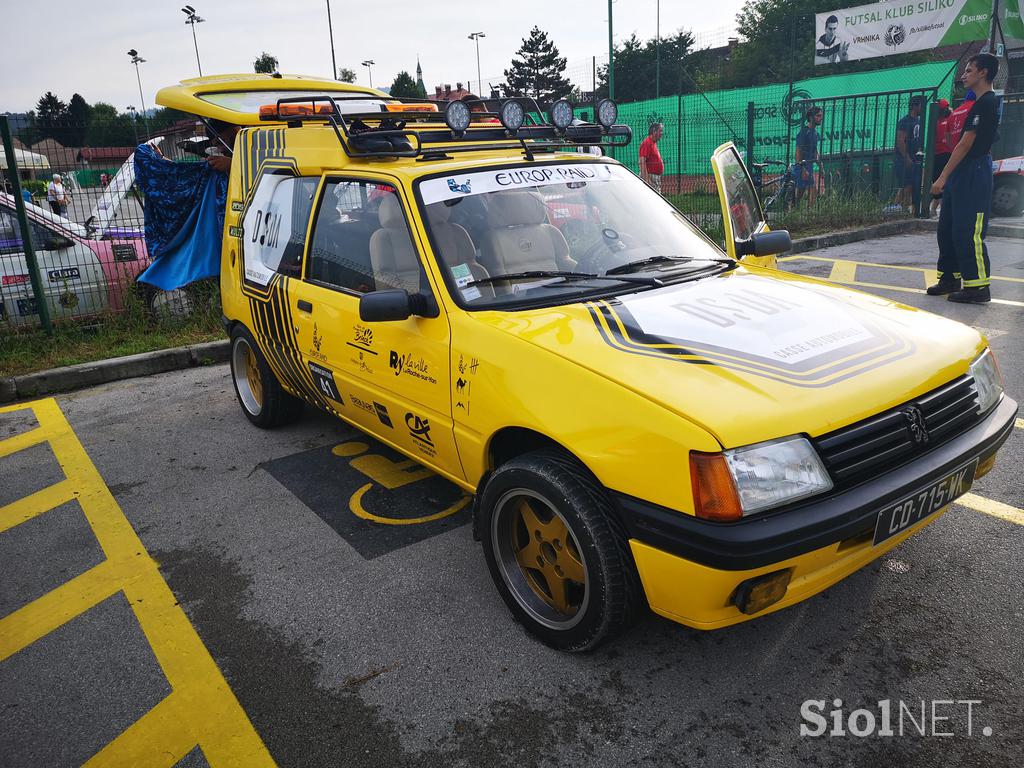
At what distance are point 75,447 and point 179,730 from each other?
10.9 feet

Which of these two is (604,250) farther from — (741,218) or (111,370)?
(111,370)

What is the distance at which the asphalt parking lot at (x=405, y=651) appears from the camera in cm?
227

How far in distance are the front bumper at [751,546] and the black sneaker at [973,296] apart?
19.2 ft

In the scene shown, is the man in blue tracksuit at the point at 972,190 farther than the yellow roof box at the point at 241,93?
Yes

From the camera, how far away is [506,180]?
3.40 metres

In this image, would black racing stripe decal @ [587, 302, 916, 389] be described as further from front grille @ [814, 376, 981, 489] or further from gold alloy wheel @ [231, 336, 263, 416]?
gold alloy wheel @ [231, 336, 263, 416]

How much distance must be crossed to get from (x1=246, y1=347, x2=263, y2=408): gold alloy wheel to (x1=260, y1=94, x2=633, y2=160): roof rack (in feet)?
5.21

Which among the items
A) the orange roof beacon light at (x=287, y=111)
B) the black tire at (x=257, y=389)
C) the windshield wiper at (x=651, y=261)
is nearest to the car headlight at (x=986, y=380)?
the windshield wiper at (x=651, y=261)

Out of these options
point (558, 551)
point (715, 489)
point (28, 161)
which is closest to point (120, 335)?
point (28, 161)

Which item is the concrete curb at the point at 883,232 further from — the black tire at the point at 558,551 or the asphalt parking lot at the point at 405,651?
the black tire at the point at 558,551

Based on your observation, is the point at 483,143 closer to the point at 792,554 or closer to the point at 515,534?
the point at 515,534

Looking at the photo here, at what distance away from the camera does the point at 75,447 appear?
5027 mm

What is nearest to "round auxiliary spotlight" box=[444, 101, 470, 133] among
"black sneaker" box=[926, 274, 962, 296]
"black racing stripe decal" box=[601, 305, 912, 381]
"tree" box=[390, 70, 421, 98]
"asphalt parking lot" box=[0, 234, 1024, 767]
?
"black racing stripe decal" box=[601, 305, 912, 381]

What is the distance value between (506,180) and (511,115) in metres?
0.51
